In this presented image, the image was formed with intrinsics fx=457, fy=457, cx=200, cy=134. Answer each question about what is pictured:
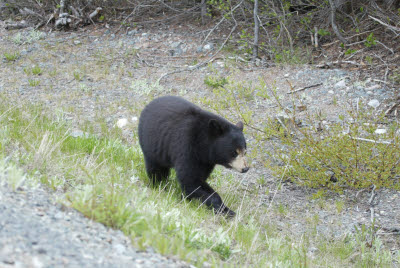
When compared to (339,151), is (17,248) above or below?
above

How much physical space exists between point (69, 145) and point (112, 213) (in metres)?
3.01

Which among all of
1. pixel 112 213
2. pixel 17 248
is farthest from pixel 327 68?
pixel 17 248

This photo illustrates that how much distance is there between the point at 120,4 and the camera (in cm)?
1316

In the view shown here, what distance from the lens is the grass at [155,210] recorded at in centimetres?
308

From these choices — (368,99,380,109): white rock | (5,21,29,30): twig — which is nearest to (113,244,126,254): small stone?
(368,99,380,109): white rock

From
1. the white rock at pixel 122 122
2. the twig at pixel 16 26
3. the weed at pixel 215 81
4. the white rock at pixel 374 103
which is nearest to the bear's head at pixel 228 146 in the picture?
the white rock at pixel 122 122

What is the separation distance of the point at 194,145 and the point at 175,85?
468 cm

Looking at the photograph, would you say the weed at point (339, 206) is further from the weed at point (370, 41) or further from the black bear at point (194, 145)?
the weed at point (370, 41)

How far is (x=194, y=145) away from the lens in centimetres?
515

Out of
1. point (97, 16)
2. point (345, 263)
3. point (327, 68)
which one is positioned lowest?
point (345, 263)

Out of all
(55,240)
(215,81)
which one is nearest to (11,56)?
Result: (215,81)

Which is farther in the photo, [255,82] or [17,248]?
[255,82]

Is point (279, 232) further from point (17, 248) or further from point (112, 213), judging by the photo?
point (17, 248)

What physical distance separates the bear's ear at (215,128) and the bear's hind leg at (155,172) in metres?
0.94
